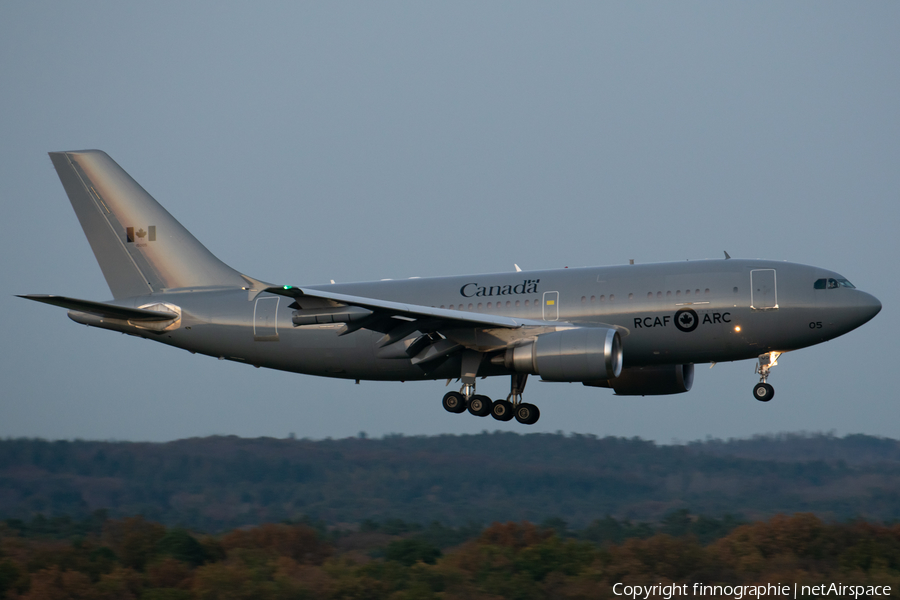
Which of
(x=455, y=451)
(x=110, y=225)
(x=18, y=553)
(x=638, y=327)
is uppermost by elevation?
(x=110, y=225)

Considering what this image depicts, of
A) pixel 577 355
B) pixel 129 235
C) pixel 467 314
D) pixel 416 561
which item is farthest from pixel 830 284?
pixel 129 235

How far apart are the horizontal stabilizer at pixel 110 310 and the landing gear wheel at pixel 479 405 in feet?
35.3

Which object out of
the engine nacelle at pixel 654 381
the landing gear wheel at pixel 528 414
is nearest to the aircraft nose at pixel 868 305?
the engine nacelle at pixel 654 381

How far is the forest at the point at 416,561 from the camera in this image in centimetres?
3522

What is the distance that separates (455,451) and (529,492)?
5.84 metres

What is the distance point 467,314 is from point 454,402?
4068 millimetres

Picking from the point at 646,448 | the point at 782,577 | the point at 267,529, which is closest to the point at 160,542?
the point at 267,529

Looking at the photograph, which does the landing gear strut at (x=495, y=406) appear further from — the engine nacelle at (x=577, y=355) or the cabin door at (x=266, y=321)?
the cabin door at (x=266, y=321)

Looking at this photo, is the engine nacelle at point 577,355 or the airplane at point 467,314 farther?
the airplane at point 467,314

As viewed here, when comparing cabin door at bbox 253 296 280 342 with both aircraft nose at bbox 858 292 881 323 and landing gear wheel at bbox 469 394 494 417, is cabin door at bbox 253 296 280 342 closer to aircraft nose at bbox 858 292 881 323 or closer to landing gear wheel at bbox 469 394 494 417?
landing gear wheel at bbox 469 394 494 417

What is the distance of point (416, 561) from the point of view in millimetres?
40844

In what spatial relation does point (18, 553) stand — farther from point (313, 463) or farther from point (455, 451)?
point (455, 451)

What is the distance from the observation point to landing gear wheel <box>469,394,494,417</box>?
3244cm

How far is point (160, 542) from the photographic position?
1628 inches
